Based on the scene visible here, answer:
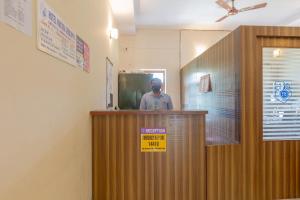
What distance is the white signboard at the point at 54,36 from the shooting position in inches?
48.8

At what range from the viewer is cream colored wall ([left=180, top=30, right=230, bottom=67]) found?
21.4ft

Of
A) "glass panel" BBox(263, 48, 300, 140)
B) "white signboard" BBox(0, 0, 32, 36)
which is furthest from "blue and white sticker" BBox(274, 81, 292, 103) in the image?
"white signboard" BBox(0, 0, 32, 36)

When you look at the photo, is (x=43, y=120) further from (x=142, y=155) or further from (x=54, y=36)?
(x=142, y=155)

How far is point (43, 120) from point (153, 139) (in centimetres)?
127

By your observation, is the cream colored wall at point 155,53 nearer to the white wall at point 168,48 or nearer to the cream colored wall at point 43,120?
the white wall at point 168,48

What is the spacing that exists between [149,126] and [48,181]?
1.17 meters

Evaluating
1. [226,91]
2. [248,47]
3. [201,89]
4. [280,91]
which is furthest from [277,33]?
[201,89]

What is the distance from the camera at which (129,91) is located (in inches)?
215

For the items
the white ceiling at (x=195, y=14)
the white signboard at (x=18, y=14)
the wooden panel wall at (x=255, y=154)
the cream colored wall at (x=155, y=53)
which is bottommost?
the wooden panel wall at (x=255, y=154)

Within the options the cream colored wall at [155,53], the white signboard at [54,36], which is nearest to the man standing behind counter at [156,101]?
the white signboard at [54,36]

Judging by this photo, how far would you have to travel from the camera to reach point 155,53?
6488 millimetres

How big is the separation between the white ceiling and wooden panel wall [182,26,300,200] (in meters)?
2.29

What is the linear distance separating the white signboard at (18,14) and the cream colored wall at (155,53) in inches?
208

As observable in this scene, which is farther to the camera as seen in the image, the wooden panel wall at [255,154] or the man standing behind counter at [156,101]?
the man standing behind counter at [156,101]
